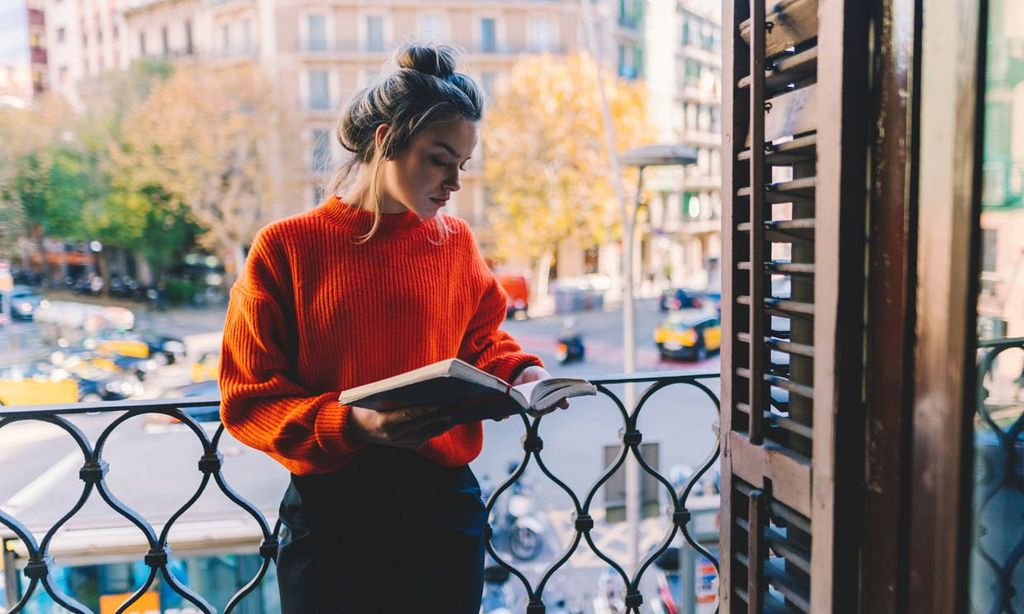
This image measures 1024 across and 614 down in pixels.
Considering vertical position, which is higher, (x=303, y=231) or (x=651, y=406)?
(x=303, y=231)

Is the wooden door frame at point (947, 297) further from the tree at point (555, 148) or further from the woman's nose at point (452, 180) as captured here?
the tree at point (555, 148)

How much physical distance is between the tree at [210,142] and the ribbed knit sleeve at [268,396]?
762 inches

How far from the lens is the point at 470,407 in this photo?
1.16 metres

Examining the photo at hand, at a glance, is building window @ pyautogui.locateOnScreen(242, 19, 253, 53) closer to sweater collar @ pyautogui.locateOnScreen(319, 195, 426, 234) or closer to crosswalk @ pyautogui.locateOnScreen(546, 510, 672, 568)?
crosswalk @ pyautogui.locateOnScreen(546, 510, 672, 568)

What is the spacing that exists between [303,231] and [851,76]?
0.79 m

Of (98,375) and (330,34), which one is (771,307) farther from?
(330,34)

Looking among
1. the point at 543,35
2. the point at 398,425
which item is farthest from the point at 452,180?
the point at 543,35

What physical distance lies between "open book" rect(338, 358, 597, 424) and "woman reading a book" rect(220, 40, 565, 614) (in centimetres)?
5

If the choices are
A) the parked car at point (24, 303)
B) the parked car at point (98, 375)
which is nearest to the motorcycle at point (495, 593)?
the parked car at point (98, 375)

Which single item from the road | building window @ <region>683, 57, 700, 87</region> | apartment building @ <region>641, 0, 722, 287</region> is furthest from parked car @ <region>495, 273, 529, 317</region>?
building window @ <region>683, 57, 700, 87</region>

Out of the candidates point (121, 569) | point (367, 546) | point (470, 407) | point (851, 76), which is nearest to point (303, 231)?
point (470, 407)

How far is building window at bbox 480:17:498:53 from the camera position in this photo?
26359mm

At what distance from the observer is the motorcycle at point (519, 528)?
8414 millimetres

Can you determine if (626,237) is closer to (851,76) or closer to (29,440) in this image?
(29,440)
